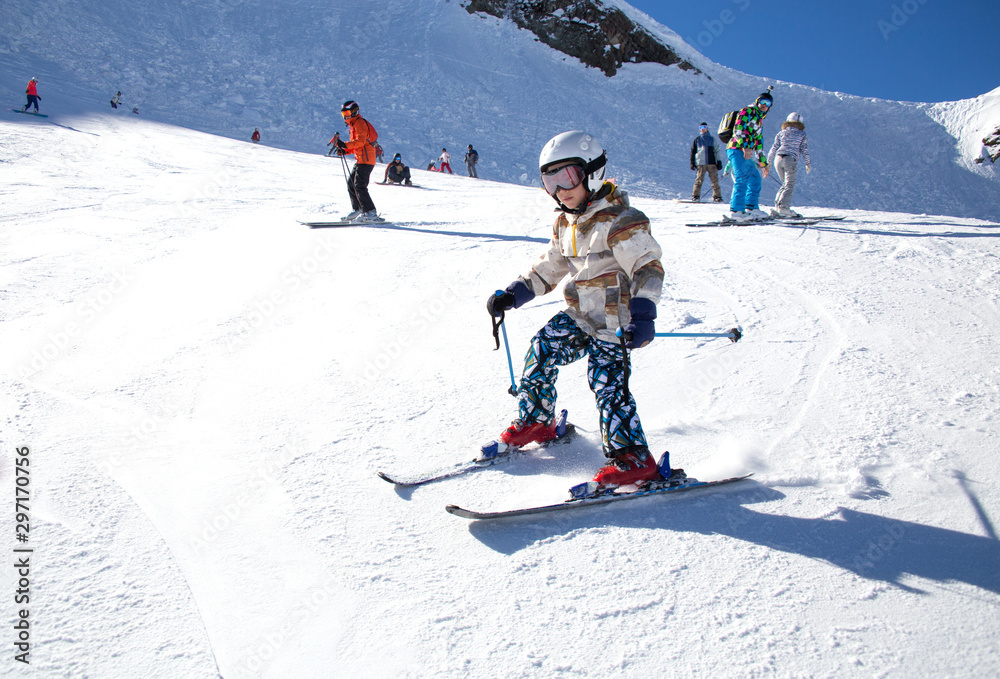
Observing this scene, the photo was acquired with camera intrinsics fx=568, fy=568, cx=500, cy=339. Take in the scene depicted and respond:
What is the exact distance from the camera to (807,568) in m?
1.90

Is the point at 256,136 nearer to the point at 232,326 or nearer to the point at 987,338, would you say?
the point at 232,326

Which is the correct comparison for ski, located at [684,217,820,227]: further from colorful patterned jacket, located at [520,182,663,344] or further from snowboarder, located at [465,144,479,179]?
snowboarder, located at [465,144,479,179]

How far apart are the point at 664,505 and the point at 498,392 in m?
1.31

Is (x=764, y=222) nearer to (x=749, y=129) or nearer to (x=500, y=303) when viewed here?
(x=749, y=129)

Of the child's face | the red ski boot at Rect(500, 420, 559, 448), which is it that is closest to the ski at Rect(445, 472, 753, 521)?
the red ski boot at Rect(500, 420, 559, 448)

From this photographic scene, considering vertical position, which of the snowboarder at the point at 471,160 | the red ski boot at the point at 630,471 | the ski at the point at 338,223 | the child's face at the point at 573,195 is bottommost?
the red ski boot at the point at 630,471

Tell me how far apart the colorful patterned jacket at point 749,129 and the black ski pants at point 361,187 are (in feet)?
16.3

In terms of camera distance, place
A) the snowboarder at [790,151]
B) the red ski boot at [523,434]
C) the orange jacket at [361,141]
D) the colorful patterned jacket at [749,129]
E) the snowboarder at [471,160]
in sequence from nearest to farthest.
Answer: the red ski boot at [523,434], the colorful patterned jacket at [749,129], the snowboarder at [790,151], the orange jacket at [361,141], the snowboarder at [471,160]

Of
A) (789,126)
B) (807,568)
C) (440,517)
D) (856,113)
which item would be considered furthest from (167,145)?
(856,113)

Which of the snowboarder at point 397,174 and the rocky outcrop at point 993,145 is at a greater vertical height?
the rocky outcrop at point 993,145

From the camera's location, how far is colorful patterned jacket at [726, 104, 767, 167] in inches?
286

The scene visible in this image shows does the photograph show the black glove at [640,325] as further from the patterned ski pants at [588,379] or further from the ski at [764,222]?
the ski at [764,222]

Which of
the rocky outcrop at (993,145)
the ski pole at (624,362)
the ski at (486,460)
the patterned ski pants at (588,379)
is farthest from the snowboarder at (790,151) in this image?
the rocky outcrop at (993,145)

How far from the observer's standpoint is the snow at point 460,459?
165 cm
